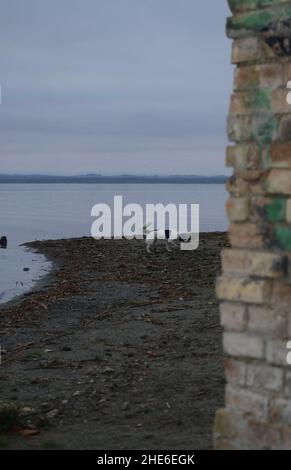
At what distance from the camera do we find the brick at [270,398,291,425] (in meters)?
5.03

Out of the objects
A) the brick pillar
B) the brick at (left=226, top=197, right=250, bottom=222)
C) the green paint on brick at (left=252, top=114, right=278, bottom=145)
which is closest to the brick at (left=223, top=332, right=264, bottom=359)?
the brick pillar

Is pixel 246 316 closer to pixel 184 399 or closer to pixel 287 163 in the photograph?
pixel 287 163

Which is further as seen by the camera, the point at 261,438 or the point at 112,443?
the point at 112,443

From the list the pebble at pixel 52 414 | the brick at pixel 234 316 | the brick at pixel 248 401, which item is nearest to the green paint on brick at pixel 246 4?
the brick at pixel 234 316

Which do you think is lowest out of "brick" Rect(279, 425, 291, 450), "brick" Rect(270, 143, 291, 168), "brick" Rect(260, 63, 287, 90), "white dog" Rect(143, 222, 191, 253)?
"brick" Rect(279, 425, 291, 450)

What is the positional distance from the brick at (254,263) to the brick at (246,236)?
0.06 m

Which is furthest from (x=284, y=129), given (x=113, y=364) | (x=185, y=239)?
(x=185, y=239)

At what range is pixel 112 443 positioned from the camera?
6.84 meters

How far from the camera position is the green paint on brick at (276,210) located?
5000 millimetres

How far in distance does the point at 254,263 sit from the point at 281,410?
110cm

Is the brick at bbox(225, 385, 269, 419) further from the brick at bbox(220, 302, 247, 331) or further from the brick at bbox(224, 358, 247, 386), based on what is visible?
the brick at bbox(220, 302, 247, 331)

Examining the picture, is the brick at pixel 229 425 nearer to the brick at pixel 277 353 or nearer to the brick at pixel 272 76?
the brick at pixel 277 353
